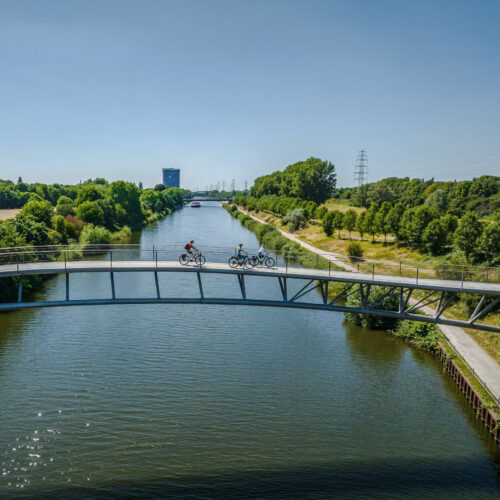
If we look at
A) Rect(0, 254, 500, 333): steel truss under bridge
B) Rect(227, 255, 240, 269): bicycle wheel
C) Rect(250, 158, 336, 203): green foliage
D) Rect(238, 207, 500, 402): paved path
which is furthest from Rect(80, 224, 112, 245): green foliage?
Rect(250, 158, 336, 203): green foliage

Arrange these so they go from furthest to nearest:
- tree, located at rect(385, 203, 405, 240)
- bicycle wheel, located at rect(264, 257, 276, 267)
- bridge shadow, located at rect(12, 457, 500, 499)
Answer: tree, located at rect(385, 203, 405, 240), bicycle wheel, located at rect(264, 257, 276, 267), bridge shadow, located at rect(12, 457, 500, 499)

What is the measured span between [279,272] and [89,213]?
57691 millimetres

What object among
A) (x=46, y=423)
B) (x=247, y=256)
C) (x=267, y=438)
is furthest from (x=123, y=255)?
(x=267, y=438)

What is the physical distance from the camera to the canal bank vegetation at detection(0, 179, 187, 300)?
45156mm

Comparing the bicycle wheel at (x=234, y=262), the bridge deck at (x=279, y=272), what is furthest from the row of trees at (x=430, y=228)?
the bicycle wheel at (x=234, y=262)

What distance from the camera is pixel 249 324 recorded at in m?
34.8

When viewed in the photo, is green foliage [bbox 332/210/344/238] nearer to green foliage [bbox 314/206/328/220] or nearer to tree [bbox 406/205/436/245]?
green foliage [bbox 314/206/328/220]

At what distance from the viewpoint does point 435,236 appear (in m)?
48.9

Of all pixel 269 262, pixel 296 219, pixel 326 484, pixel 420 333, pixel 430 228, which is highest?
pixel 430 228

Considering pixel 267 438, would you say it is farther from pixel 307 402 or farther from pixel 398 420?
pixel 398 420

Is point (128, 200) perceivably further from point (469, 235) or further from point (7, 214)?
point (469, 235)

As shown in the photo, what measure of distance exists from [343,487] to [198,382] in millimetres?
9900

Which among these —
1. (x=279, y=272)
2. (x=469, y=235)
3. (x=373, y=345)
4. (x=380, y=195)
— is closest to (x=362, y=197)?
(x=380, y=195)

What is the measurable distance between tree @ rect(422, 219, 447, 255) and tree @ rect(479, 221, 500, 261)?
7.82m
